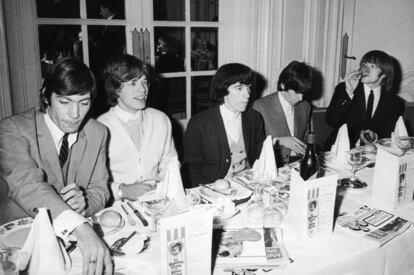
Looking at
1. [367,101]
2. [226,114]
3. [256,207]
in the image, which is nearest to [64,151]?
[256,207]

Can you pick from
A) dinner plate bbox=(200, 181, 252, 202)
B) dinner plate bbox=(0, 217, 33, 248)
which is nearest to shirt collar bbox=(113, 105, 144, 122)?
dinner plate bbox=(200, 181, 252, 202)

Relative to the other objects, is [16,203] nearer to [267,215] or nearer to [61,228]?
[61,228]

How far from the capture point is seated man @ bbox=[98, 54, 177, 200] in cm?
217

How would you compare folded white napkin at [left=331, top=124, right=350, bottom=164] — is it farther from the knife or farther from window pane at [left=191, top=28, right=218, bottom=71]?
window pane at [left=191, top=28, right=218, bottom=71]

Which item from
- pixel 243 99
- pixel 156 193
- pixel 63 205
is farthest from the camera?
pixel 243 99

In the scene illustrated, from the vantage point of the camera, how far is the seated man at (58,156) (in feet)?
4.58

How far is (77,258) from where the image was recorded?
122cm

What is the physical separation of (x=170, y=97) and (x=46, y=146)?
1.83 m

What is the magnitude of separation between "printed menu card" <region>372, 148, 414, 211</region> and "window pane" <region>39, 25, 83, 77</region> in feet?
7.56

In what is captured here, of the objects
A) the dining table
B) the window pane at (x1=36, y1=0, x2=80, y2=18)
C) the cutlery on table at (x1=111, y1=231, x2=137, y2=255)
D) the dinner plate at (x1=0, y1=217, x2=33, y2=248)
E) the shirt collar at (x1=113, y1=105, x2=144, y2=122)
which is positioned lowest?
the dining table

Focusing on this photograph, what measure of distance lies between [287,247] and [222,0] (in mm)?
2673

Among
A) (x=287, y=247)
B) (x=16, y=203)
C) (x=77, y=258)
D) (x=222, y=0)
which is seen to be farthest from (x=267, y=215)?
(x=222, y=0)

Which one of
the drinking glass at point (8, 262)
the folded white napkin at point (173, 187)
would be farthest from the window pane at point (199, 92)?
the drinking glass at point (8, 262)

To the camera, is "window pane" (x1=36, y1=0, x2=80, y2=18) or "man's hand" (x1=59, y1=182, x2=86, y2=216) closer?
"man's hand" (x1=59, y1=182, x2=86, y2=216)
